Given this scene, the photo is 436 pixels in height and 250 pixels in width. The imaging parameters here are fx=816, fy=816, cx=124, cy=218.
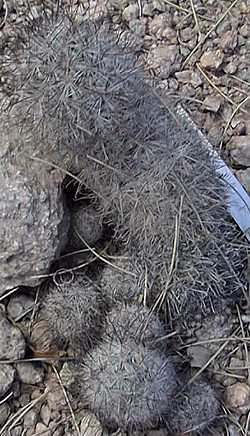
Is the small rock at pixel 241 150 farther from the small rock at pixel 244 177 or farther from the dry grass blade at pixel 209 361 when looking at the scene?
the dry grass blade at pixel 209 361

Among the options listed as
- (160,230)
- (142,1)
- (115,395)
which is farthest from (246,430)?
(142,1)

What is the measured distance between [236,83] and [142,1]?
0.34m

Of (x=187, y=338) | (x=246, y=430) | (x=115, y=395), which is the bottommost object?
(x=246, y=430)

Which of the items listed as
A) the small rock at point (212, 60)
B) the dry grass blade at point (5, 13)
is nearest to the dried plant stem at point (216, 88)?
the small rock at point (212, 60)

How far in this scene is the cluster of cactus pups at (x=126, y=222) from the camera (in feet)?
5.49

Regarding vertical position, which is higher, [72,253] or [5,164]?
[5,164]

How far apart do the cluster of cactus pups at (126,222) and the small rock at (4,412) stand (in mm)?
196

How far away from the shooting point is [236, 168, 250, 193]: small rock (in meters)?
2.01

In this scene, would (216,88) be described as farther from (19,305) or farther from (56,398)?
(56,398)

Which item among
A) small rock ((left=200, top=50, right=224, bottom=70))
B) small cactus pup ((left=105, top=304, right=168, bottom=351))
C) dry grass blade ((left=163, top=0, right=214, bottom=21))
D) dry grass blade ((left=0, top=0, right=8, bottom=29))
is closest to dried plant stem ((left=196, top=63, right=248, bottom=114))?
small rock ((left=200, top=50, right=224, bottom=70))

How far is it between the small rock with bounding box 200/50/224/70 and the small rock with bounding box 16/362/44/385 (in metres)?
0.90

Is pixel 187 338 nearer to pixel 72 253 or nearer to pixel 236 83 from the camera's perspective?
pixel 72 253

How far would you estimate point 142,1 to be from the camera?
220 cm

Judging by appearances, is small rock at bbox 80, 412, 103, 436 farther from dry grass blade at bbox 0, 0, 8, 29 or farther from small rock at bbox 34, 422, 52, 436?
dry grass blade at bbox 0, 0, 8, 29
